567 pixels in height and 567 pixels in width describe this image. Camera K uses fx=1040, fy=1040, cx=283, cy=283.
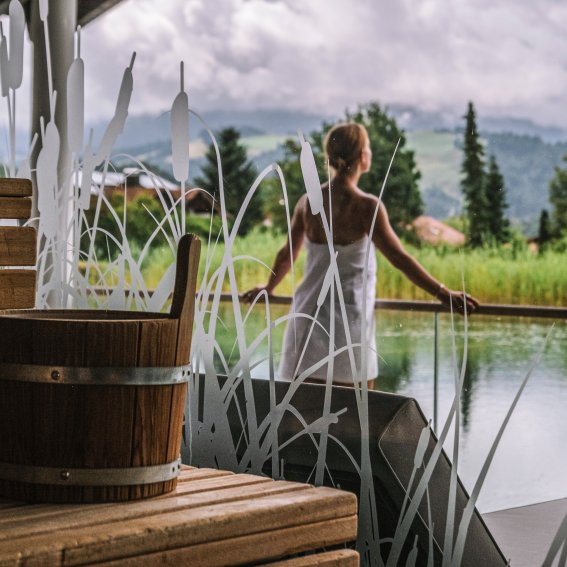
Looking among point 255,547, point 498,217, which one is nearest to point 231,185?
point 498,217

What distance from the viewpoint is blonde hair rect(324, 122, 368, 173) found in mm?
2303

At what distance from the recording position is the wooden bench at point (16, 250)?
1764 millimetres

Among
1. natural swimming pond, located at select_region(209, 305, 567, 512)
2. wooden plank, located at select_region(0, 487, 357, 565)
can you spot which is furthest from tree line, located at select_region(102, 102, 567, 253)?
wooden plank, located at select_region(0, 487, 357, 565)

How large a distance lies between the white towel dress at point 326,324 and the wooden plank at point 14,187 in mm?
518

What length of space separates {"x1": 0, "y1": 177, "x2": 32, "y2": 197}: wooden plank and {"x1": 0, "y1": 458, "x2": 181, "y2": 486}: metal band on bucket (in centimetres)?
67

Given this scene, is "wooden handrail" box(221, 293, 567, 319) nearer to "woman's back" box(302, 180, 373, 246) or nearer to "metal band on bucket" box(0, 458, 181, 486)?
"woman's back" box(302, 180, 373, 246)

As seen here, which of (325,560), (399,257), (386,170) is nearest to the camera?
(325,560)

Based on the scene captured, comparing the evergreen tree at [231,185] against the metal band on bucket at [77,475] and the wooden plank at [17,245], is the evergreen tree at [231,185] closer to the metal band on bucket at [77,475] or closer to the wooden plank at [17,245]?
the wooden plank at [17,245]

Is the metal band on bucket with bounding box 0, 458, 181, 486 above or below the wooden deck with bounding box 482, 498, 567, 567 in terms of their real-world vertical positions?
above

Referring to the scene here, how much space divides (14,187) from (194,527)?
87 centimetres

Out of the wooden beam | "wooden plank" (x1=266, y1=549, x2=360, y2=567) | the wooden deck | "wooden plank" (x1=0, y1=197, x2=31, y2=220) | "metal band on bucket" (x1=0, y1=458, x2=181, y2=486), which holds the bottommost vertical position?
the wooden deck

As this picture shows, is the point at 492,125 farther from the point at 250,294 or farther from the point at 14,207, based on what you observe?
the point at 14,207

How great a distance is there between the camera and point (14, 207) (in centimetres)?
180

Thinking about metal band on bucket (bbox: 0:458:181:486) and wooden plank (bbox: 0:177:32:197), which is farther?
wooden plank (bbox: 0:177:32:197)
